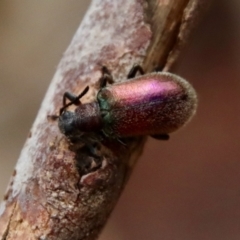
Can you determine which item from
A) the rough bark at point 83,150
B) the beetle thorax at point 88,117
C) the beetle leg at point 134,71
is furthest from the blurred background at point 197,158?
the beetle thorax at point 88,117

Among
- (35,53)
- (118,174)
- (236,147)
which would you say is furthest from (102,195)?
(35,53)

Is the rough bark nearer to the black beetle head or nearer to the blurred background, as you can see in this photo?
the black beetle head

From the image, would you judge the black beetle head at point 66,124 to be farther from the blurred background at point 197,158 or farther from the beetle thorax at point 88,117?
→ the blurred background at point 197,158

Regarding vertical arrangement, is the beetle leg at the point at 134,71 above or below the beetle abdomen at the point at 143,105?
above

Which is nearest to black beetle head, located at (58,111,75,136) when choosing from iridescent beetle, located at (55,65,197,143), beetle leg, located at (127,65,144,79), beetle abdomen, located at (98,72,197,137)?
iridescent beetle, located at (55,65,197,143)

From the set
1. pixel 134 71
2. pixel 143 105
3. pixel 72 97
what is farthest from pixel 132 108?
pixel 72 97

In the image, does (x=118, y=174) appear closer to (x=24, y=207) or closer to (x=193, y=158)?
(x=24, y=207)
